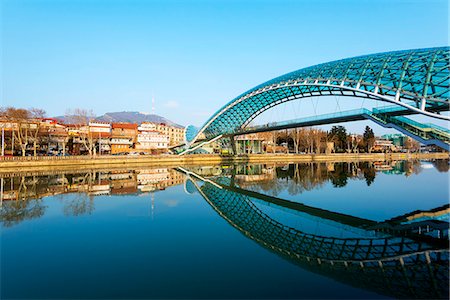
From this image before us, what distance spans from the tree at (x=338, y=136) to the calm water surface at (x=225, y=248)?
236 feet

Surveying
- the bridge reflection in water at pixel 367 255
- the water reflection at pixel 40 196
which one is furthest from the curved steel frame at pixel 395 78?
the water reflection at pixel 40 196

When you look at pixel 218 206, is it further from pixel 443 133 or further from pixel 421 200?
pixel 443 133

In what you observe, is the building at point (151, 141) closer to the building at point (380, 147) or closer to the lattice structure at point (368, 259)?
the lattice structure at point (368, 259)

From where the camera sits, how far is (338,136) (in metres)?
87.8

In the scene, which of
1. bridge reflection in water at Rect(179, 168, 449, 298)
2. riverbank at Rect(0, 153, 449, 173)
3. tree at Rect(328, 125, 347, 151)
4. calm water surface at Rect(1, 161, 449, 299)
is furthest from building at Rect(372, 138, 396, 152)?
bridge reflection in water at Rect(179, 168, 449, 298)

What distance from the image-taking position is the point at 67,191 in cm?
2197

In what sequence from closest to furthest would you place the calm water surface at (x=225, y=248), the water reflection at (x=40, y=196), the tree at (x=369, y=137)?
the calm water surface at (x=225, y=248) → the water reflection at (x=40, y=196) → the tree at (x=369, y=137)

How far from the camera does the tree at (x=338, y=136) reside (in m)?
87.4

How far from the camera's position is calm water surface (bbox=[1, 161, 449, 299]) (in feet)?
22.0

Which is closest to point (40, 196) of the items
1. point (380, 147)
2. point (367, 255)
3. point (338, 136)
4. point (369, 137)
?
point (367, 255)

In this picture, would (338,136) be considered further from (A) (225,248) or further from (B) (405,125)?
(A) (225,248)

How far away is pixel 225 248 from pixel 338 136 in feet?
281

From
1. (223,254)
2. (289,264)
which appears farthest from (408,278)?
(223,254)

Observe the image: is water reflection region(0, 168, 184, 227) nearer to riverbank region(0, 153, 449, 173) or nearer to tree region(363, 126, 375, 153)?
riverbank region(0, 153, 449, 173)
